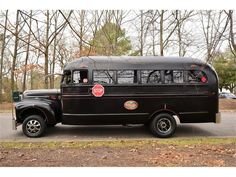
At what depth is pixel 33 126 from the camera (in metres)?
7.43

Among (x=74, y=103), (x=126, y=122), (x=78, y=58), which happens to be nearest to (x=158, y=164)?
(x=126, y=122)

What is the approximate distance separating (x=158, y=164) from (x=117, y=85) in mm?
2794

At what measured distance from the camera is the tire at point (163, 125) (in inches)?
291

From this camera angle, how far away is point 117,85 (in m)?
7.28

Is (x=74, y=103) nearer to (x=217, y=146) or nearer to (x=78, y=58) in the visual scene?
(x=78, y=58)

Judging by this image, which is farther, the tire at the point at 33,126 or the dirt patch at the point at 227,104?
the dirt patch at the point at 227,104

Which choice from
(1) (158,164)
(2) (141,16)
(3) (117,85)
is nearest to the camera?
(1) (158,164)

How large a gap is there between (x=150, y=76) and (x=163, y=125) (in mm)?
1221

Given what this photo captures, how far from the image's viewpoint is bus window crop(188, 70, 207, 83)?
746 centimetres

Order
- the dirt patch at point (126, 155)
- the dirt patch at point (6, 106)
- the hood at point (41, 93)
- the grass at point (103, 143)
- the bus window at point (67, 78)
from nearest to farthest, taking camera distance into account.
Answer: the dirt patch at point (126, 155), the grass at point (103, 143), the bus window at point (67, 78), the hood at point (41, 93), the dirt patch at point (6, 106)

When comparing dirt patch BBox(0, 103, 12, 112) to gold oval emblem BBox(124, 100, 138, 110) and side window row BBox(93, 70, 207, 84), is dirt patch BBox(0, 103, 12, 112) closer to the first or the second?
side window row BBox(93, 70, 207, 84)

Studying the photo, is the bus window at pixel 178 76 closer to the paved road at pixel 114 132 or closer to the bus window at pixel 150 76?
the bus window at pixel 150 76

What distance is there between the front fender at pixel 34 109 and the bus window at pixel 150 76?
234 cm

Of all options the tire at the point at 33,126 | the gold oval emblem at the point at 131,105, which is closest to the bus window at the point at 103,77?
the gold oval emblem at the point at 131,105
